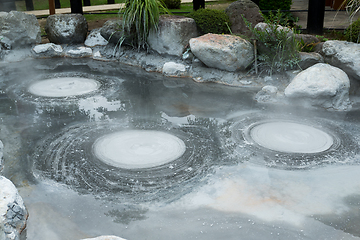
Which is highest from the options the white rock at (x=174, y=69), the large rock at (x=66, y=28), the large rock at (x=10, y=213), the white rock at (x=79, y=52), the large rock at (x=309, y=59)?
the large rock at (x=66, y=28)

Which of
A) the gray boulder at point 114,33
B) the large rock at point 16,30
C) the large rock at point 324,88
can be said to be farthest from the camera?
the large rock at point 16,30

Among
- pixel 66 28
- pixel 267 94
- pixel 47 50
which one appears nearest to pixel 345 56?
pixel 267 94

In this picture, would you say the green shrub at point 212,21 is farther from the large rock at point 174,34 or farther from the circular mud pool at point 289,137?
the circular mud pool at point 289,137

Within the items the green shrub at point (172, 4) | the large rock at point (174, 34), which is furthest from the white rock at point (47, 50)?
the green shrub at point (172, 4)

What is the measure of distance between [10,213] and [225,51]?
14.7 ft

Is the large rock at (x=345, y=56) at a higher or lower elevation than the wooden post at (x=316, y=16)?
lower

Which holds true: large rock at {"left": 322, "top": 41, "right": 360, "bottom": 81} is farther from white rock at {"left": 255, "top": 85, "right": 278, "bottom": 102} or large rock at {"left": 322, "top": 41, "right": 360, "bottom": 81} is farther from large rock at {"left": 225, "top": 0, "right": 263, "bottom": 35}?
large rock at {"left": 225, "top": 0, "right": 263, "bottom": 35}

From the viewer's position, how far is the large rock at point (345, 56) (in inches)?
209

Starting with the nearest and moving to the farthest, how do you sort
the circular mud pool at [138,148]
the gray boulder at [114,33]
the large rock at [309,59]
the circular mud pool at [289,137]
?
the circular mud pool at [138,148] < the circular mud pool at [289,137] < the large rock at [309,59] < the gray boulder at [114,33]

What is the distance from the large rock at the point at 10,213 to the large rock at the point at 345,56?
16.2 ft

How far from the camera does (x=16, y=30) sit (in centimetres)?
794

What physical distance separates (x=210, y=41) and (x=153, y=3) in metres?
1.56

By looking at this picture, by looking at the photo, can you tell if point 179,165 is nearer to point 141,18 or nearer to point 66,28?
point 141,18

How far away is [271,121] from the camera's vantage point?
465 centimetres
